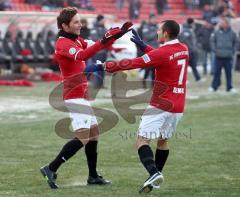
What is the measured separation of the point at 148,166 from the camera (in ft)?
28.2

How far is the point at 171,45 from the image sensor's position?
8766mm

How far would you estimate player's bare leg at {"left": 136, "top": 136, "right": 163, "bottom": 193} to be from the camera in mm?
8469

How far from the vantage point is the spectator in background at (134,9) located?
35.4m

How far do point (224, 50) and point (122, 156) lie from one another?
10775 millimetres

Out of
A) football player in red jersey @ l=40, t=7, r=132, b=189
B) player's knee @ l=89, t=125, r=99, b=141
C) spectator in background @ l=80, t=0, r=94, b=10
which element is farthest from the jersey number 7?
spectator in background @ l=80, t=0, r=94, b=10

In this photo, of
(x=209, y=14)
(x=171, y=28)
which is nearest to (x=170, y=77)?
(x=171, y=28)

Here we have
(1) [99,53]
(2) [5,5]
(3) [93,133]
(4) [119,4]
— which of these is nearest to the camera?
(3) [93,133]

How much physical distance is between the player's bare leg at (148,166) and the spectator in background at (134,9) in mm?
26826

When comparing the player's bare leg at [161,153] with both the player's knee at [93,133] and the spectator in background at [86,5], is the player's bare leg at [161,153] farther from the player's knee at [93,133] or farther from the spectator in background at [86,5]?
the spectator in background at [86,5]

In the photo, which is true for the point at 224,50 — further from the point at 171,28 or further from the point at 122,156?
the point at 171,28

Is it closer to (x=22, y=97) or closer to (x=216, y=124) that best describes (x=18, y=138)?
(x=216, y=124)

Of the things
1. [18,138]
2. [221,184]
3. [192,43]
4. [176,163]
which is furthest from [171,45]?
[192,43]

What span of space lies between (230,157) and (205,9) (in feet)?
82.1

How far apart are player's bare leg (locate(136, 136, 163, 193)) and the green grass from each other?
200 mm
